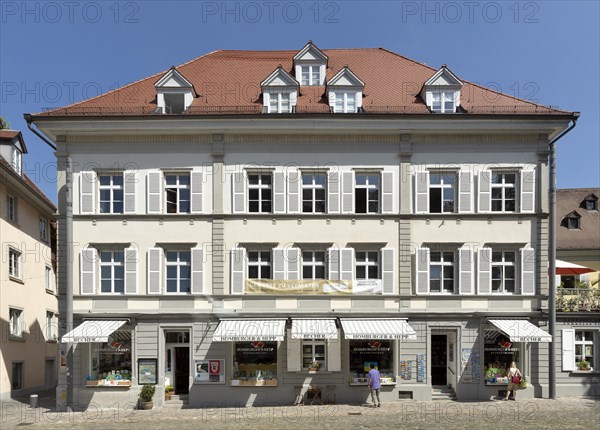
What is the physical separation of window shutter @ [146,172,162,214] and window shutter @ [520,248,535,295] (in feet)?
47.1

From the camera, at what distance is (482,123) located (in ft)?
61.4

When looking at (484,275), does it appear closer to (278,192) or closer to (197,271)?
(278,192)

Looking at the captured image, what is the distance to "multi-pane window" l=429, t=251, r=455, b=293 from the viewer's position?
18.9 metres

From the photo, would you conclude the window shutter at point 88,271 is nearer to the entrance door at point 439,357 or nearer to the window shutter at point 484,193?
the entrance door at point 439,357

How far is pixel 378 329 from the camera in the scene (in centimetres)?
1759

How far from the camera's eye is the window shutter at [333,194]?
18781mm

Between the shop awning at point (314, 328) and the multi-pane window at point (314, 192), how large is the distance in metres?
4.25

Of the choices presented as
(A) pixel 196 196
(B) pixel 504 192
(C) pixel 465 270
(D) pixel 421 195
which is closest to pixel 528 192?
(B) pixel 504 192

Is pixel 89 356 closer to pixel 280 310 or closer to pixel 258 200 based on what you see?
pixel 280 310

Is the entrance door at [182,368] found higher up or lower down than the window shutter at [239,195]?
lower down

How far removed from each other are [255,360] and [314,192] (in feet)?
22.8

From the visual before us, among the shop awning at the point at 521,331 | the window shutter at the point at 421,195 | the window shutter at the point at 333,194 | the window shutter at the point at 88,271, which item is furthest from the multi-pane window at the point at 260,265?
the shop awning at the point at 521,331

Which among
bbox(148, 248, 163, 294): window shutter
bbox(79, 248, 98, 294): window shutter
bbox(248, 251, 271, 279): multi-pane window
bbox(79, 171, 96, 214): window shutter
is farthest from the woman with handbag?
bbox(79, 171, 96, 214): window shutter

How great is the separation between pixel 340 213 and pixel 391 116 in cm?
423
